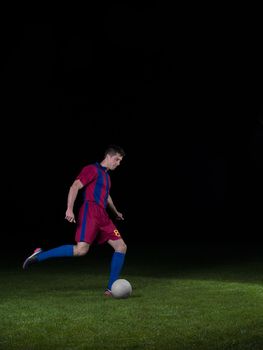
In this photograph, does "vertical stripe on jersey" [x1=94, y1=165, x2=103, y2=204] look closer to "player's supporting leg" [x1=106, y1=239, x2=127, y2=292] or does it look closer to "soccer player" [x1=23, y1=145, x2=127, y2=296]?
"soccer player" [x1=23, y1=145, x2=127, y2=296]

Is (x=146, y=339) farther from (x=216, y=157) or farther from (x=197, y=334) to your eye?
(x=216, y=157)

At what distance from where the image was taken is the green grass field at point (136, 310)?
6.79m

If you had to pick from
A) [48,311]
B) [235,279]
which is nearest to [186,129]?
[235,279]

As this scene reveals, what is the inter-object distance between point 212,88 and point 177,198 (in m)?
5.84

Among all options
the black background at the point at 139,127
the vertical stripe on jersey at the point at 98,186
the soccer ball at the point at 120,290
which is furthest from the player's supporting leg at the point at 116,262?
the black background at the point at 139,127

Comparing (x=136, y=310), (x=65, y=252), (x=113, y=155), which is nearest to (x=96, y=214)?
(x=65, y=252)

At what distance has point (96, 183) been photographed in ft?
32.7

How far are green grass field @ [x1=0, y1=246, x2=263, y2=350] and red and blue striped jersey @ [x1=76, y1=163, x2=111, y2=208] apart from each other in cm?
126

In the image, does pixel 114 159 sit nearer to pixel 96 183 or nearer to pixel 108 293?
pixel 96 183

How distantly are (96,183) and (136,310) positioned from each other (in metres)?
2.04

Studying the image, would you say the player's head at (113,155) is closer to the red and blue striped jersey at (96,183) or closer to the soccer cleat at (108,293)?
the red and blue striped jersey at (96,183)

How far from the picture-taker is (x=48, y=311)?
335 inches

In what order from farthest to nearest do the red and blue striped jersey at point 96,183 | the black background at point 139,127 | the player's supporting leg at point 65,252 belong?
Result: the black background at point 139,127 < the player's supporting leg at point 65,252 < the red and blue striped jersey at point 96,183

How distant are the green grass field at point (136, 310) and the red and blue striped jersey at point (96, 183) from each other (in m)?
1.26
